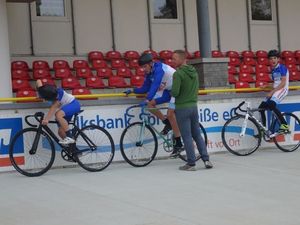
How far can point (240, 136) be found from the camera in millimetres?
10750

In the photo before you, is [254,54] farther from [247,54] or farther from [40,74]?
[40,74]

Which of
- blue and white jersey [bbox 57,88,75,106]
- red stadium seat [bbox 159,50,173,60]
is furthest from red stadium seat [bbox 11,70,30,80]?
blue and white jersey [bbox 57,88,75,106]

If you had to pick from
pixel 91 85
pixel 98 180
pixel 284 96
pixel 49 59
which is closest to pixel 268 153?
pixel 284 96

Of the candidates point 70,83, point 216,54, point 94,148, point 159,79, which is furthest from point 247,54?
point 94,148

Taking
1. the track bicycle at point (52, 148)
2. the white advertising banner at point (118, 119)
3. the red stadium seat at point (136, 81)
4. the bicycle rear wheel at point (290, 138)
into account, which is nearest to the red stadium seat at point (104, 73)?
the red stadium seat at point (136, 81)

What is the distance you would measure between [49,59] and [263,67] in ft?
22.8

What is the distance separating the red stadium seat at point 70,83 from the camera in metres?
15.4

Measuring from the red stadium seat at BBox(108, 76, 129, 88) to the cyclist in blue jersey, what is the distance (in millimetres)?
6360

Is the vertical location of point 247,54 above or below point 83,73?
above

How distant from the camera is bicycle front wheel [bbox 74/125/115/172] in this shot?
9263 mm

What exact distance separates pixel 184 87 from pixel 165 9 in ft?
36.2

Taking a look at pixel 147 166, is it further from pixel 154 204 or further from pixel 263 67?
pixel 263 67

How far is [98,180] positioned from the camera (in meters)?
8.48

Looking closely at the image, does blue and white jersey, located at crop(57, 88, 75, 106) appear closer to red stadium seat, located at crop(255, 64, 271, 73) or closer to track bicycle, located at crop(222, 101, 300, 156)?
track bicycle, located at crop(222, 101, 300, 156)
